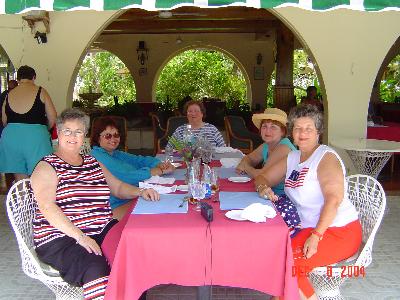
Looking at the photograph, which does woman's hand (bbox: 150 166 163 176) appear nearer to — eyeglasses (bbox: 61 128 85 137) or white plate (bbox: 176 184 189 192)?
white plate (bbox: 176 184 189 192)

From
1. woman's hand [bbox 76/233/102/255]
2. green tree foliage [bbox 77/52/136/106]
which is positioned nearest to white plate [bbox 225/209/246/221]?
woman's hand [bbox 76/233/102/255]

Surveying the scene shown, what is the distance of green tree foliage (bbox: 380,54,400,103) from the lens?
579 inches

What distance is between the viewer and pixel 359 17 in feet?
18.2

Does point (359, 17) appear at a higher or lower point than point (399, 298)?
higher

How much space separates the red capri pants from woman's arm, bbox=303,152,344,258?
0.06 metres

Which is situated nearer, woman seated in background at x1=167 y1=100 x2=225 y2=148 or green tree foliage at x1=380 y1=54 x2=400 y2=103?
woman seated in background at x1=167 y1=100 x2=225 y2=148

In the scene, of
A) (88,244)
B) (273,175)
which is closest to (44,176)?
(88,244)

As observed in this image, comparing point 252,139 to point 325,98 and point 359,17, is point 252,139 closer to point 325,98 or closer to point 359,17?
point 325,98

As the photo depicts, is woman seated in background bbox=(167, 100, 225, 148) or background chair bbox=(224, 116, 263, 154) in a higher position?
woman seated in background bbox=(167, 100, 225, 148)

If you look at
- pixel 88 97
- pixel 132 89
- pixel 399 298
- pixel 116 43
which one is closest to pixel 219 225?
pixel 399 298

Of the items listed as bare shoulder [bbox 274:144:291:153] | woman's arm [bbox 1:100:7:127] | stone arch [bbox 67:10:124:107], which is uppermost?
stone arch [bbox 67:10:124:107]

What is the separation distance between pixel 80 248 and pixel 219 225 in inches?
30.5

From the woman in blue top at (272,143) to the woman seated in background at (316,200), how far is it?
456 millimetres

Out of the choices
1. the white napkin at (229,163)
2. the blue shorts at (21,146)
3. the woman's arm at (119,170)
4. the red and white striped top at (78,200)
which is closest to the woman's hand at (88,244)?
the red and white striped top at (78,200)
